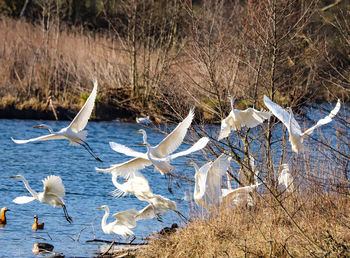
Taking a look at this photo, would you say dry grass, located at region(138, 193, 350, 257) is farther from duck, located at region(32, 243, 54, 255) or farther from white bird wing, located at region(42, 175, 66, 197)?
white bird wing, located at region(42, 175, 66, 197)

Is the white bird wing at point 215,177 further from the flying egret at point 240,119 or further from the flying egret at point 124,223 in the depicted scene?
the flying egret at point 124,223

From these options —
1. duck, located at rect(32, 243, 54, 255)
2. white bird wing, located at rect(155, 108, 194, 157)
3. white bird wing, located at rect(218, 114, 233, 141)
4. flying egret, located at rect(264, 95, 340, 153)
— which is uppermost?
flying egret, located at rect(264, 95, 340, 153)

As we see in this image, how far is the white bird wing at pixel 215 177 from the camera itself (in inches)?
237

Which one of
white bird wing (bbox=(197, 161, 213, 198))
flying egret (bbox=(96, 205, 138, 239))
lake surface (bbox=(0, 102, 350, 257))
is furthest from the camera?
lake surface (bbox=(0, 102, 350, 257))

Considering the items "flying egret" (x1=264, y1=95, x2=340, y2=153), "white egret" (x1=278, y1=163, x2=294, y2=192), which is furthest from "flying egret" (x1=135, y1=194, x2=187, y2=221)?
"flying egret" (x1=264, y1=95, x2=340, y2=153)

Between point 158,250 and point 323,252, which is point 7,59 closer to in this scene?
point 158,250

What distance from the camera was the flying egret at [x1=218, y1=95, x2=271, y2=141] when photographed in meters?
5.85

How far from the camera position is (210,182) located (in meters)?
6.04

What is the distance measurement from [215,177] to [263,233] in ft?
2.43

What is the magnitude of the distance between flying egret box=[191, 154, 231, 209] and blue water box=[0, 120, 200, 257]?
177 mm

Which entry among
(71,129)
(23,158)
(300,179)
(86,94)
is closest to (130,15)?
(86,94)

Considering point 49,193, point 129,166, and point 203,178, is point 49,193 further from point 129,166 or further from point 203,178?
point 203,178

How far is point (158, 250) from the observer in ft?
19.6

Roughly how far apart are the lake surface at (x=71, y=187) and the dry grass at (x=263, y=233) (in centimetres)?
45
